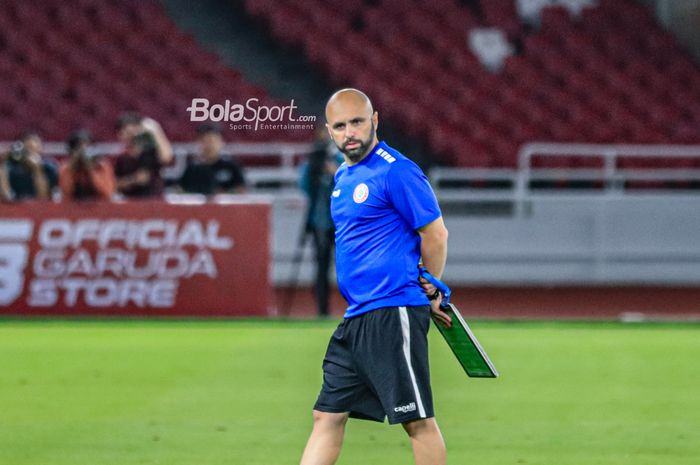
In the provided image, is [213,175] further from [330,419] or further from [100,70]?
[330,419]

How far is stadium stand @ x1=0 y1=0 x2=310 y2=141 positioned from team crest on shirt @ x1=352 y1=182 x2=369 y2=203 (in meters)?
18.0

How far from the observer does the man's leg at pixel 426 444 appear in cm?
610

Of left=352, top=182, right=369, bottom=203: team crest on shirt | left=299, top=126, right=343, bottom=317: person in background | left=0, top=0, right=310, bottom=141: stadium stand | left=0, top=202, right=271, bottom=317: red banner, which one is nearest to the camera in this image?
left=352, top=182, right=369, bottom=203: team crest on shirt

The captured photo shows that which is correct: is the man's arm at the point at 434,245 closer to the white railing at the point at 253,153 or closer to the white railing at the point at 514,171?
the white railing at the point at 253,153

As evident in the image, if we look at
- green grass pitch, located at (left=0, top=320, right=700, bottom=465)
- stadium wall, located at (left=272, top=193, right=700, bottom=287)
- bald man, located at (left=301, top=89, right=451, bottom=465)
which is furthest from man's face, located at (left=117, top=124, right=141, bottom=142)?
bald man, located at (left=301, top=89, right=451, bottom=465)

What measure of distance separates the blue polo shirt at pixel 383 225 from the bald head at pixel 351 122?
11cm

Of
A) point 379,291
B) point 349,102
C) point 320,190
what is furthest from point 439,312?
point 320,190

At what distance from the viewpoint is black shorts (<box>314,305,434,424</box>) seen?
237 inches

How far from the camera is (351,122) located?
6.05 m

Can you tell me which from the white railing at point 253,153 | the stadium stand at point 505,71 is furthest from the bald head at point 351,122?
the stadium stand at point 505,71

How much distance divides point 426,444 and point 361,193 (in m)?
1.11

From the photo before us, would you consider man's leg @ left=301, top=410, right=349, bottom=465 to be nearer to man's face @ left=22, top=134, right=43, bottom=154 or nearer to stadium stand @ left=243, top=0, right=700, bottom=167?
man's face @ left=22, top=134, right=43, bottom=154

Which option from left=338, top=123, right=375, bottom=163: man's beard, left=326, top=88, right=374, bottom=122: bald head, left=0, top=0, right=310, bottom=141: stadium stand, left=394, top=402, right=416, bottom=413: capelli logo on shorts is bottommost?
left=394, top=402, right=416, bottom=413: capelli logo on shorts

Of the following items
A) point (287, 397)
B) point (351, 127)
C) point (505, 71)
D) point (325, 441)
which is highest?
point (505, 71)
